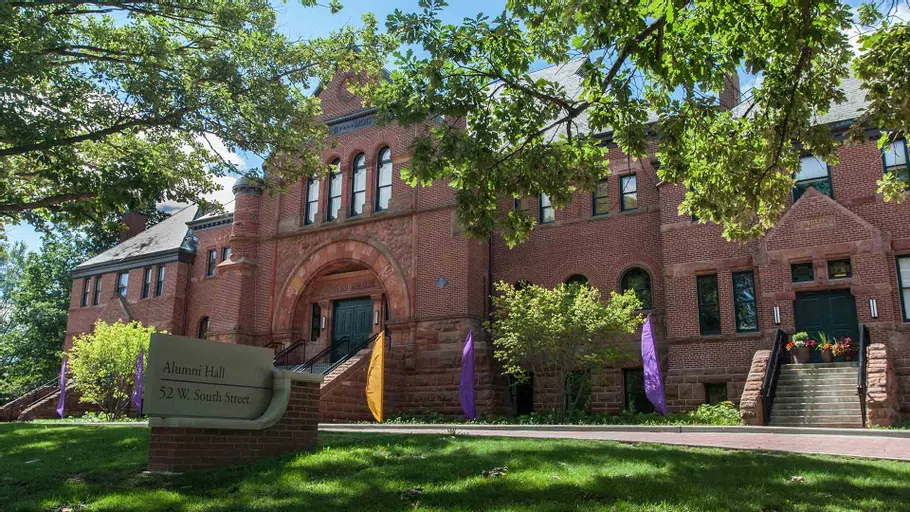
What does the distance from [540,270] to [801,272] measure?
8.03 meters

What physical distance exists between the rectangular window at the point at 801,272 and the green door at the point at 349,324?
45.6 ft

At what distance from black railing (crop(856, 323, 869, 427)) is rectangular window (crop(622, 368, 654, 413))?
5954 millimetres

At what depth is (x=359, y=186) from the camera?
27516 mm

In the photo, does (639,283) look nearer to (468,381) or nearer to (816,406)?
(468,381)

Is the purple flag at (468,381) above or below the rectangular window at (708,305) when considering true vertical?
below

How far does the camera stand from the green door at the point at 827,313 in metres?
19.1

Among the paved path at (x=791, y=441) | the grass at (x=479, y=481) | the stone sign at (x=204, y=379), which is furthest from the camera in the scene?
the paved path at (x=791, y=441)

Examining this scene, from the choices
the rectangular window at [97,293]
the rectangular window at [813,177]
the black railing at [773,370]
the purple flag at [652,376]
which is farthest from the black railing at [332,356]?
the rectangular window at [97,293]

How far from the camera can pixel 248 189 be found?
28625mm

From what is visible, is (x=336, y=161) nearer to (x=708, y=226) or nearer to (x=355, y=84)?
(x=355, y=84)

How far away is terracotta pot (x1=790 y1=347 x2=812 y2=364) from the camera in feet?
61.7

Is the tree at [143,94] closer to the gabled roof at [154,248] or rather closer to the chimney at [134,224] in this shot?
the gabled roof at [154,248]

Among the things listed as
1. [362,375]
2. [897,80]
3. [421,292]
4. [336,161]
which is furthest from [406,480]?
[336,161]

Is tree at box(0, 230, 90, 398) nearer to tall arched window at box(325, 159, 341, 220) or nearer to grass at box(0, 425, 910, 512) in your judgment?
tall arched window at box(325, 159, 341, 220)
